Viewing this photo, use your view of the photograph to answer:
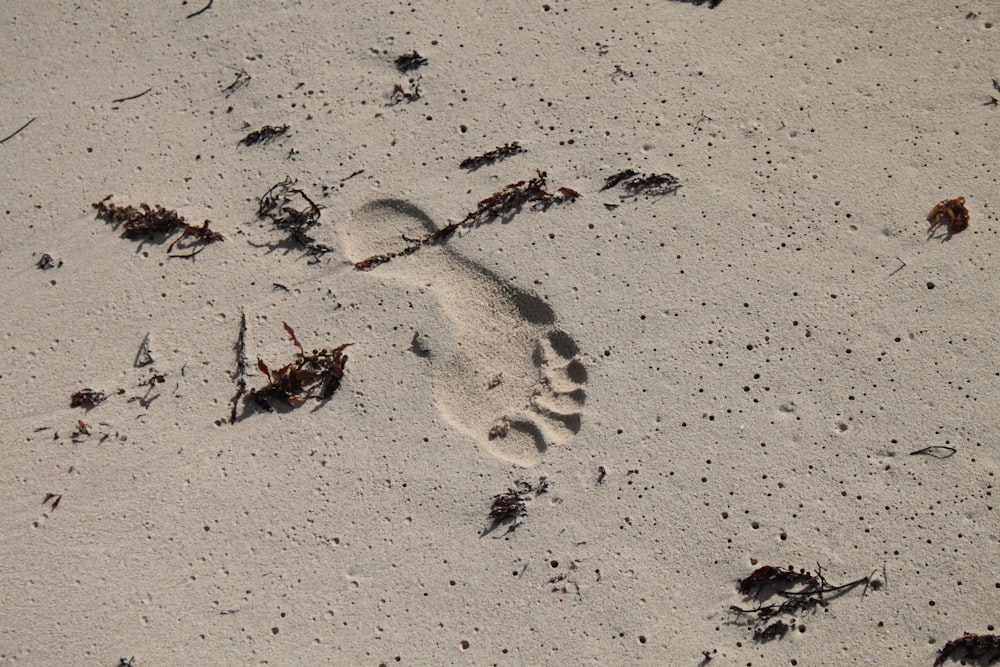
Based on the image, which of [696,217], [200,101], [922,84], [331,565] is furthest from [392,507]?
[922,84]

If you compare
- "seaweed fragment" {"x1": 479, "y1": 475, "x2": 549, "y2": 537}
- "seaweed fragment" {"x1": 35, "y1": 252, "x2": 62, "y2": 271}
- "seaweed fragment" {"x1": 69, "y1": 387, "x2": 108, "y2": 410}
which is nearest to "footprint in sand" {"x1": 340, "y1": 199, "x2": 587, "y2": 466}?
"seaweed fragment" {"x1": 479, "y1": 475, "x2": 549, "y2": 537}

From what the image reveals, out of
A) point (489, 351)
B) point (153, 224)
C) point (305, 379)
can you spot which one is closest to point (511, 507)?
point (489, 351)

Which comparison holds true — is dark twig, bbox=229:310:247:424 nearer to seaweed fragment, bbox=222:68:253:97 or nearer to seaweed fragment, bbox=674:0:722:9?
seaweed fragment, bbox=222:68:253:97

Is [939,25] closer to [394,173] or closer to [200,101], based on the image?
[394,173]

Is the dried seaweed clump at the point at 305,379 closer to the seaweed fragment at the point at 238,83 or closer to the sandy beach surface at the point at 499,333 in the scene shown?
the sandy beach surface at the point at 499,333

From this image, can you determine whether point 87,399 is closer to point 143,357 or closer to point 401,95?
point 143,357
